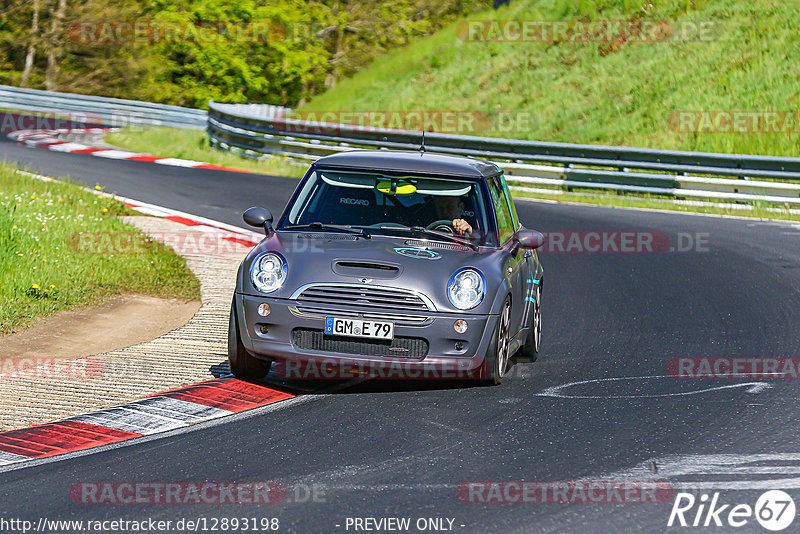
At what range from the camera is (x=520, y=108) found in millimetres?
31406

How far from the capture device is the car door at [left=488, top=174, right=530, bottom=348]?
806 centimetres

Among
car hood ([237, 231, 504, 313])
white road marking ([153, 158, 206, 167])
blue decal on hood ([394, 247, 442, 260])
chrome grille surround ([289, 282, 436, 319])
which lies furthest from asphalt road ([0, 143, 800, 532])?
white road marking ([153, 158, 206, 167])

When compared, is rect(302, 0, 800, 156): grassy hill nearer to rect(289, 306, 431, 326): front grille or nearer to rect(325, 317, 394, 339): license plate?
rect(289, 306, 431, 326): front grille

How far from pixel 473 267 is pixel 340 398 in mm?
1245

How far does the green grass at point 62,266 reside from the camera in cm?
1016

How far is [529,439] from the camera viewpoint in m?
6.29

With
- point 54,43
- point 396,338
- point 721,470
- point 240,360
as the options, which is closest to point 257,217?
point 240,360

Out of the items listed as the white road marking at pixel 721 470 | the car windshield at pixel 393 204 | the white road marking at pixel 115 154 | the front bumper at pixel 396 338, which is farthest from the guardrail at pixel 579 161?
the white road marking at pixel 721 470

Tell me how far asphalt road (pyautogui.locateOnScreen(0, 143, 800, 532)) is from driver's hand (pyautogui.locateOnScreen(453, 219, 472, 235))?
1.11 metres

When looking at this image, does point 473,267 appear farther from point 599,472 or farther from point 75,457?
point 75,457

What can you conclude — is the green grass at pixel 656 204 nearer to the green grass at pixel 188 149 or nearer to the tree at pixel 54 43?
the green grass at pixel 188 149

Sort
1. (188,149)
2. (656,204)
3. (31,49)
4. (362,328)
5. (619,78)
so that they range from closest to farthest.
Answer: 1. (362,328)
2. (656,204)
3. (188,149)
4. (619,78)
5. (31,49)

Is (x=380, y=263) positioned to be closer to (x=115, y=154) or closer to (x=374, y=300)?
(x=374, y=300)

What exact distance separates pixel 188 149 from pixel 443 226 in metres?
19.5
